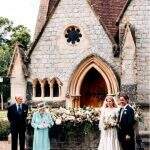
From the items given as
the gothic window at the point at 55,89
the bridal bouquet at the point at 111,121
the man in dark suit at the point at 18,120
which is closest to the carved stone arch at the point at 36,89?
the gothic window at the point at 55,89

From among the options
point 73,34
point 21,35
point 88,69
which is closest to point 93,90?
point 88,69

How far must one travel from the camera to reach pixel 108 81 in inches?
969

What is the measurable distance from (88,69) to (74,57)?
77 centimetres

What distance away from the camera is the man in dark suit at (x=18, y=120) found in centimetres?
1828

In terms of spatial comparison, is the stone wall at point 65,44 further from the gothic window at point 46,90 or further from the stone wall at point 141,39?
the stone wall at point 141,39

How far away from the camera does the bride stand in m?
16.6

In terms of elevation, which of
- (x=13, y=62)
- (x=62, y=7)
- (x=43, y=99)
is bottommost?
(x=43, y=99)

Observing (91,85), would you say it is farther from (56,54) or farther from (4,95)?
(4,95)

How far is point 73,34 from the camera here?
25234mm

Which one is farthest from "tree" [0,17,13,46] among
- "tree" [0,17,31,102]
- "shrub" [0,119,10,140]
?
"shrub" [0,119,10,140]

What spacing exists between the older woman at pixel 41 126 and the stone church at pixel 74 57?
639 cm

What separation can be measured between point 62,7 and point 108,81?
→ 11.9ft

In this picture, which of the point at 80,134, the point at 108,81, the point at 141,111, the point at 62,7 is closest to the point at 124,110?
the point at 80,134

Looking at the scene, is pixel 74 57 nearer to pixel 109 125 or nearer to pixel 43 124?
pixel 43 124
